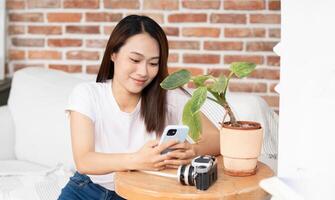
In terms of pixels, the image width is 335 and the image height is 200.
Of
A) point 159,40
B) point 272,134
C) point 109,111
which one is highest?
point 159,40

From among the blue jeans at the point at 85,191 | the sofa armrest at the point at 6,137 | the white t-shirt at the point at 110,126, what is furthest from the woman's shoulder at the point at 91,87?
the sofa armrest at the point at 6,137

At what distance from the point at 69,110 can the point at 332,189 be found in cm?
A: 102

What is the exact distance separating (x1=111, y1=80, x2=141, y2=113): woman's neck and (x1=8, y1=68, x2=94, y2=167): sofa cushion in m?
0.64

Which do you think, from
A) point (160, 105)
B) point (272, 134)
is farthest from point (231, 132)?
point (272, 134)

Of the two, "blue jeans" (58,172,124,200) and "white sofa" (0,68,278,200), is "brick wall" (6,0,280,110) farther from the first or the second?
"blue jeans" (58,172,124,200)

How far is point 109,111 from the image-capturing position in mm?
1915

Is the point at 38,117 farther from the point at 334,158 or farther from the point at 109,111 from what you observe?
the point at 334,158

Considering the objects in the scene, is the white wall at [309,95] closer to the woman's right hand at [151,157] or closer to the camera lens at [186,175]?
the camera lens at [186,175]

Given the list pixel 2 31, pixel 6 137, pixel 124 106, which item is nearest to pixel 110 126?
pixel 124 106

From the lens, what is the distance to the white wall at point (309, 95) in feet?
3.42

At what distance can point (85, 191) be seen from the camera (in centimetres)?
190

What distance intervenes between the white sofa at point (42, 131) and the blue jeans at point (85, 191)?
0.28 metres

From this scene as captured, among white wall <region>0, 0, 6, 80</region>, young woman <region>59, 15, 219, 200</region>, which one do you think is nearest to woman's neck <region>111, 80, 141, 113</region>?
young woman <region>59, 15, 219, 200</region>

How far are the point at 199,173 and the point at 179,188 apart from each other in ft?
0.23
